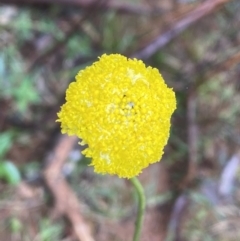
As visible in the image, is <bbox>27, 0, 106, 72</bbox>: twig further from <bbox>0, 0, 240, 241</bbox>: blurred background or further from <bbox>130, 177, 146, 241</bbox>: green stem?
<bbox>130, 177, 146, 241</bbox>: green stem

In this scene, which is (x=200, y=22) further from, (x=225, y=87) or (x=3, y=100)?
(x=3, y=100)

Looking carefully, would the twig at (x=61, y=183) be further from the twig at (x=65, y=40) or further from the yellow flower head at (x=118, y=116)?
the yellow flower head at (x=118, y=116)

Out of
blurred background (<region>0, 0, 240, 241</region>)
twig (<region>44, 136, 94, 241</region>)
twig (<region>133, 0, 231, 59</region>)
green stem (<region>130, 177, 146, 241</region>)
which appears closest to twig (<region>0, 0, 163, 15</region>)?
blurred background (<region>0, 0, 240, 241</region>)

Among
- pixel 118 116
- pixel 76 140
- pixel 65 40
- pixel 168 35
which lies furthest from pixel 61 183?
pixel 118 116

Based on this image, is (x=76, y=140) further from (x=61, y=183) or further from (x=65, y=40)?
(x=65, y=40)

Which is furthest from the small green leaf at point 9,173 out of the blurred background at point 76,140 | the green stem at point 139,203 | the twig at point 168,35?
the green stem at point 139,203

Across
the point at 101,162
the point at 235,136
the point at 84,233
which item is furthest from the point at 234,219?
the point at 101,162
